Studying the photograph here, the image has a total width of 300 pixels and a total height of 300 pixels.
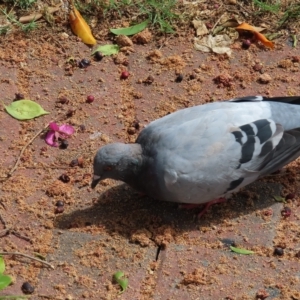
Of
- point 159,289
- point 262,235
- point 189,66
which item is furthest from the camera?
point 189,66

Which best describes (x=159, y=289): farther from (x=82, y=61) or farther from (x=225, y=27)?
(x=225, y=27)

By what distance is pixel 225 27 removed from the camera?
6.44 meters

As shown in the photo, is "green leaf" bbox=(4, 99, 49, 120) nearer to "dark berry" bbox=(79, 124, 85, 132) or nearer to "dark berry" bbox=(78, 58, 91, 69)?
"dark berry" bbox=(79, 124, 85, 132)

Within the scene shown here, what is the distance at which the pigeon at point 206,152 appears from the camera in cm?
470

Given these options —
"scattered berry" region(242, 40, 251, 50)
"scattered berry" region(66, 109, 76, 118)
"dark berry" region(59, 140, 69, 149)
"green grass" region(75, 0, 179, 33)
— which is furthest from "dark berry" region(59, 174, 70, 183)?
"scattered berry" region(242, 40, 251, 50)

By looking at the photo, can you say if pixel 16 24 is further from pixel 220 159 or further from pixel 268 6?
pixel 220 159

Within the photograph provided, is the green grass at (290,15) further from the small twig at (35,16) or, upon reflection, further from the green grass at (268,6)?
the small twig at (35,16)

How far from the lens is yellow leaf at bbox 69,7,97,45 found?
6359 millimetres

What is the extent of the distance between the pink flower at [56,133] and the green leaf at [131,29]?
121cm


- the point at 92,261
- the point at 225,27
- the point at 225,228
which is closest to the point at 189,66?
the point at 225,27

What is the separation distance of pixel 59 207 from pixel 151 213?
25.6 inches

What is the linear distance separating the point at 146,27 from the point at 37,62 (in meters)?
1.03

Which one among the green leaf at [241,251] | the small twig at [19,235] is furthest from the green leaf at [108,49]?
the green leaf at [241,251]

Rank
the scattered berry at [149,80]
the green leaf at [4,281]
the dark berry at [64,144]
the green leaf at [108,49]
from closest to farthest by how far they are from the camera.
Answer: the green leaf at [4,281]
the dark berry at [64,144]
the scattered berry at [149,80]
the green leaf at [108,49]
